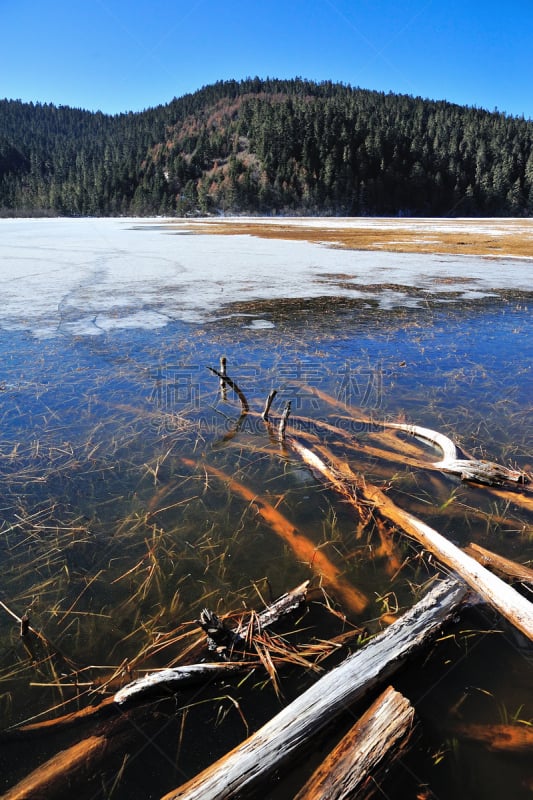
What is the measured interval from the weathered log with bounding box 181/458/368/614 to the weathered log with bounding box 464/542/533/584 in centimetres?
88

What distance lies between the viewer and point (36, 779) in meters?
1.77

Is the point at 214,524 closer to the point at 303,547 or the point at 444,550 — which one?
the point at 303,547

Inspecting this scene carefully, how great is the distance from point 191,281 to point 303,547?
10867 millimetres

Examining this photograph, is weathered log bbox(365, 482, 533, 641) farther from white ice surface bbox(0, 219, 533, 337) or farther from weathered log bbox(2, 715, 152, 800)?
white ice surface bbox(0, 219, 533, 337)

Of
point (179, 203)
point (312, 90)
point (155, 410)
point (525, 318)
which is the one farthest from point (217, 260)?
point (312, 90)

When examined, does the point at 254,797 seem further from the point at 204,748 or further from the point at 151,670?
the point at 151,670

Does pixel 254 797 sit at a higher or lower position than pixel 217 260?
lower

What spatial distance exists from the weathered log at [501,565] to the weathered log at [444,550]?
134 millimetres

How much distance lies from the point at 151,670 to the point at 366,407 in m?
3.82

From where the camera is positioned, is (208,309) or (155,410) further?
(208,309)

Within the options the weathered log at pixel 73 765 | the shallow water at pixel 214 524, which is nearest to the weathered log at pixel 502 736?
the shallow water at pixel 214 524

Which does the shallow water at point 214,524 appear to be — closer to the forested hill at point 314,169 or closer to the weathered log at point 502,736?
the weathered log at point 502,736

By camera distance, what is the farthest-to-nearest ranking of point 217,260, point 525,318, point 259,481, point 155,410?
point 217,260 → point 525,318 → point 155,410 → point 259,481

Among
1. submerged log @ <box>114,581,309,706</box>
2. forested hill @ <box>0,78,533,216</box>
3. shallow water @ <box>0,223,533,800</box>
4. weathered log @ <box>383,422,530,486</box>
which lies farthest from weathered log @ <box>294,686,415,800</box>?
forested hill @ <box>0,78,533,216</box>
